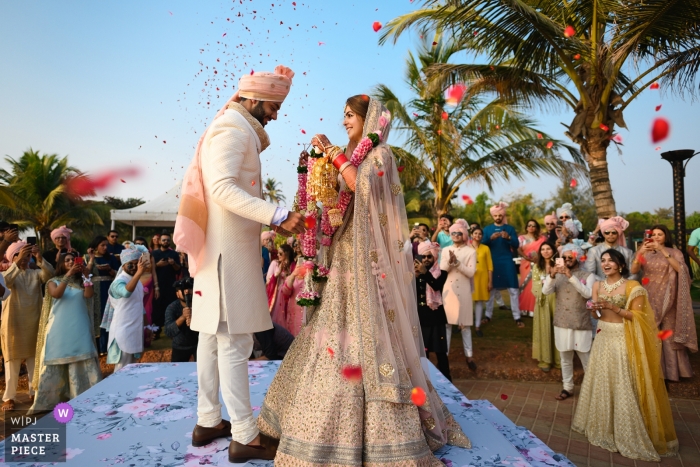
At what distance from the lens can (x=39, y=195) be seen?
19.6 m

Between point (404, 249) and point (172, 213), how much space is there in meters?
12.2

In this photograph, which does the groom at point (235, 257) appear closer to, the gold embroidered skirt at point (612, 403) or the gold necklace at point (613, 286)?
the gold embroidered skirt at point (612, 403)

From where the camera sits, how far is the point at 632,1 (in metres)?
6.82

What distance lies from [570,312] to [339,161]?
13.1 ft

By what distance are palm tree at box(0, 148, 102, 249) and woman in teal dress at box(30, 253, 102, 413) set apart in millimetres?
15031

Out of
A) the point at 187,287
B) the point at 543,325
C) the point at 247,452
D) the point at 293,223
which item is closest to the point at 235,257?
the point at 293,223

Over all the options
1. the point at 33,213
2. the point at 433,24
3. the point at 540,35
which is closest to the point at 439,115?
the point at 433,24

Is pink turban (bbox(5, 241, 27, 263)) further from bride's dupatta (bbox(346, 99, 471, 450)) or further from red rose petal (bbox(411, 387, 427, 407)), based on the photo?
red rose petal (bbox(411, 387, 427, 407))

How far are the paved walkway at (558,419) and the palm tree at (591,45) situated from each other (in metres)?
3.40

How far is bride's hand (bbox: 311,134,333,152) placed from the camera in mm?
2764

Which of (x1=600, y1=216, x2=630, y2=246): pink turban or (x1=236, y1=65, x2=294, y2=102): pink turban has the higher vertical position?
(x1=236, y1=65, x2=294, y2=102): pink turban

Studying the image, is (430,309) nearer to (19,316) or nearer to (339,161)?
(339,161)

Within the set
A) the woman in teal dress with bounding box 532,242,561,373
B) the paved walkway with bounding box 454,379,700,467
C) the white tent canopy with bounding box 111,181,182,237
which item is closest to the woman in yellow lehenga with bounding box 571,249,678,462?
the paved walkway with bounding box 454,379,700,467

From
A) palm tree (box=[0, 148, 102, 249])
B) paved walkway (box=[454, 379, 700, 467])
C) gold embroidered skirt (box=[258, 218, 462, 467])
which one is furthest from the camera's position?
palm tree (box=[0, 148, 102, 249])
